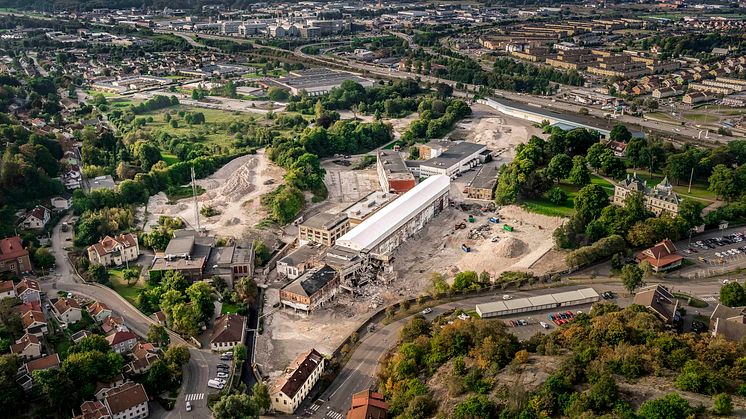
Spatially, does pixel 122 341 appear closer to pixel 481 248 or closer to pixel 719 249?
pixel 481 248

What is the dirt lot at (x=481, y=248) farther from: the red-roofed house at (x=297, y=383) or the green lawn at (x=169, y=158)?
the green lawn at (x=169, y=158)

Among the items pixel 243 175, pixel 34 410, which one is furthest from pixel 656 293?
pixel 243 175

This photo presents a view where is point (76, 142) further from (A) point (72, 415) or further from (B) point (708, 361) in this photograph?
(B) point (708, 361)

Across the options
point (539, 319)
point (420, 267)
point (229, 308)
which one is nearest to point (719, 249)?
point (539, 319)

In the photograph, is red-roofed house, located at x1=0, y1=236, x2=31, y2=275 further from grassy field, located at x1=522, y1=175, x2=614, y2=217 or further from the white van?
grassy field, located at x1=522, y1=175, x2=614, y2=217

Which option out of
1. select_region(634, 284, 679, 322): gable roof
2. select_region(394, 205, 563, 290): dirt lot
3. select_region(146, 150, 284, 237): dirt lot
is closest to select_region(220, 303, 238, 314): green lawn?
select_region(146, 150, 284, 237): dirt lot
